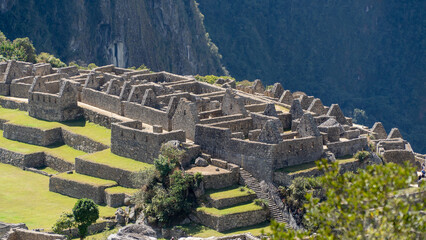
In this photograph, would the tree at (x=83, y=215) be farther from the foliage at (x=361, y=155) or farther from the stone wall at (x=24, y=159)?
the foliage at (x=361, y=155)

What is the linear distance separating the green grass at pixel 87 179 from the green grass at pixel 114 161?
3.19 feet

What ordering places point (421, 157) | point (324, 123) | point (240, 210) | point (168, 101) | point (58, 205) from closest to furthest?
point (240, 210) < point (58, 205) < point (324, 123) < point (168, 101) < point (421, 157)

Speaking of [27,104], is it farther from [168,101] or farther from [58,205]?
[58,205]

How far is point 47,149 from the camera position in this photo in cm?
5747

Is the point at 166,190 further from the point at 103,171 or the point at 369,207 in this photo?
the point at 369,207

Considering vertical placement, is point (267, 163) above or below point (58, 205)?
above

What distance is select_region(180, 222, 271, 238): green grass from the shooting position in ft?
142

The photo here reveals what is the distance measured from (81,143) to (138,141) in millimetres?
7086

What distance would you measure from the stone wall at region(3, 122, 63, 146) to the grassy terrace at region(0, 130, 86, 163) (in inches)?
17.1

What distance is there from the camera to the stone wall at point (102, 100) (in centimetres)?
5909

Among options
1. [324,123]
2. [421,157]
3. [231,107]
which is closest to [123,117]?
[231,107]

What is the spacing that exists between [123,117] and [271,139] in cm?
1351

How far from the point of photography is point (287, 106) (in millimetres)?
59812

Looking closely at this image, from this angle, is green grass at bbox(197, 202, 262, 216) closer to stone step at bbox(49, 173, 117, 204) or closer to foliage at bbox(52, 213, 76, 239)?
foliage at bbox(52, 213, 76, 239)
